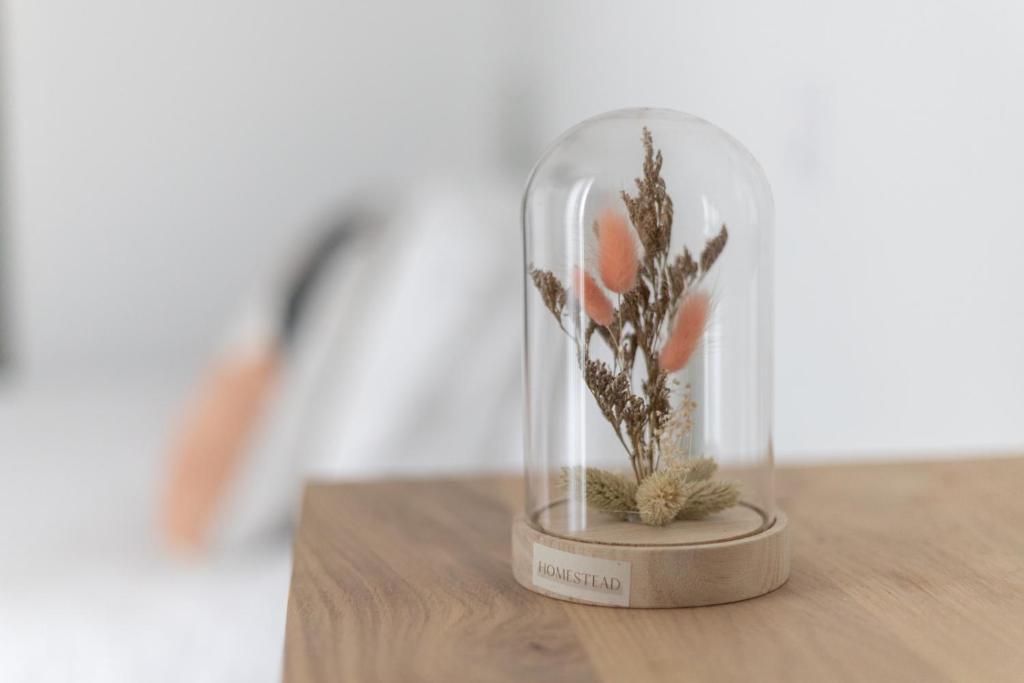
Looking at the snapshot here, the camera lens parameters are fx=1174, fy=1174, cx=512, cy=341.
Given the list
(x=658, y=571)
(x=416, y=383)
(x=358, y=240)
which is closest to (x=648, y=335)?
(x=658, y=571)

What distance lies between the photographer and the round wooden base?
0.58 meters

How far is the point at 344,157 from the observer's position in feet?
11.1

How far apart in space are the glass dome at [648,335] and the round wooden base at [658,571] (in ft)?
0.05

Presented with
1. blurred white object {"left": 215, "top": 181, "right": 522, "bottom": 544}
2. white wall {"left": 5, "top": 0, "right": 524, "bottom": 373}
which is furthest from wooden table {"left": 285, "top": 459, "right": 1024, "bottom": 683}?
white wall {"left": 5, "top": 0, "right": 524, "bottom": 373}

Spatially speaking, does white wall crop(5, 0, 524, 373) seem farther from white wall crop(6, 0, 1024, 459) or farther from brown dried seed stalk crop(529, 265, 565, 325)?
brown dried seed stalk crop(529, 265, 565, 325)

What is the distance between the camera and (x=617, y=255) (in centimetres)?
64

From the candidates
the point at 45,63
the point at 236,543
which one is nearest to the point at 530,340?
the point at 236,543

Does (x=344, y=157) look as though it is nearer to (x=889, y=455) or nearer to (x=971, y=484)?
(x=889, y=455)

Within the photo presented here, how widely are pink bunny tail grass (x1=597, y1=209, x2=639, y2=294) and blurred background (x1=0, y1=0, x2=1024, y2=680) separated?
0.42m

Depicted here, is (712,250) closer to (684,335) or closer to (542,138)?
(684,335)

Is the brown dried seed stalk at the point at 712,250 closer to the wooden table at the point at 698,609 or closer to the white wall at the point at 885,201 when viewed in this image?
the wooden table at the point at 698,609

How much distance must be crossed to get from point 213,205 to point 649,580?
297cm

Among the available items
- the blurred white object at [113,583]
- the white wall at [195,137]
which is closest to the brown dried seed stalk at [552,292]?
the blurred white object at [113,583]

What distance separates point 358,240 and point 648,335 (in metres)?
1.62
